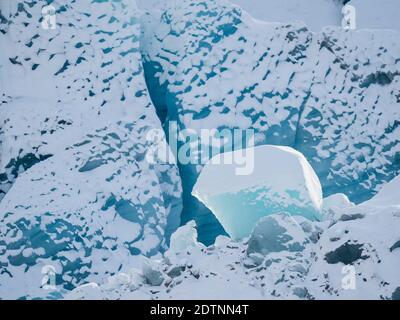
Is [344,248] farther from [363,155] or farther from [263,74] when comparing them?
[263,74]

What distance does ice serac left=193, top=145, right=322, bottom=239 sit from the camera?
3627 millimetres

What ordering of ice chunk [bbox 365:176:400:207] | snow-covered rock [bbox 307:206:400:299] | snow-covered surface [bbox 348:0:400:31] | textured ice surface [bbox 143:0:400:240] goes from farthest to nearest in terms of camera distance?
snow-covered surface [bbox 348:0:400:31]
textured ice surface [bbox 143:0:400:240]
ice chunk [bbox 365:176:400:207]
snow-covered rock [bbox 307:206:400:299]

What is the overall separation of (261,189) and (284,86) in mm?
2057

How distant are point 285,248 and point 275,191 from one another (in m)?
0.54

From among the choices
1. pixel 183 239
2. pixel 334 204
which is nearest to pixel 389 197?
pixel 334 204

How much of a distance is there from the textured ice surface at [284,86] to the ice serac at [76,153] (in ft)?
1.19

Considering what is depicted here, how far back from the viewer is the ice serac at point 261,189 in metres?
3.63

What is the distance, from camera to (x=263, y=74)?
553 centimetres

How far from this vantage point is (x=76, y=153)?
4.79m

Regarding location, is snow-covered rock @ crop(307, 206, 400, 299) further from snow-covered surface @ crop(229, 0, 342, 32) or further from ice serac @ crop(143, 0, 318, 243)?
snow-covered surface @ crop(229, 0, 342, 32)

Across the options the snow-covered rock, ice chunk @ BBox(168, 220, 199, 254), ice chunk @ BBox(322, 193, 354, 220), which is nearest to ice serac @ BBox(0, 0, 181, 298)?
ice chunk @ BBox(168, 220, 199, 254)

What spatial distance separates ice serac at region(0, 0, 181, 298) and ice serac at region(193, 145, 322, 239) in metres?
1.09

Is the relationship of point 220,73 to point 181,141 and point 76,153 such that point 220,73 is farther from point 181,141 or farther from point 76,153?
point 76,153

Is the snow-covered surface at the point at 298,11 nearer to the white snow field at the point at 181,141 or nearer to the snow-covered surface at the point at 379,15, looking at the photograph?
the white snow field at the point at 181,141
